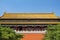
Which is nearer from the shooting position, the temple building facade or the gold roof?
the temple building facade

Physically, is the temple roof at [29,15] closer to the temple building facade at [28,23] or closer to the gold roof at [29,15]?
the gold roof at [29,15]

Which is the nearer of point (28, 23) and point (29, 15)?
Answer: point (28, 23)

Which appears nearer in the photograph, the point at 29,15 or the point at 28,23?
the point at 28,23

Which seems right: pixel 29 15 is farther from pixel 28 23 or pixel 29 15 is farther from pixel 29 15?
pixel 28 23

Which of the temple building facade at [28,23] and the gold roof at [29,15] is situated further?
the gold roof at [29,15]

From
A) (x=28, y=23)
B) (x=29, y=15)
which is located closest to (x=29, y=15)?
(x=29, y=15)

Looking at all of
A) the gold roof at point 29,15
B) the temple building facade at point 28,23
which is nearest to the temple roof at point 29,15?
the gold roof at point 29,15

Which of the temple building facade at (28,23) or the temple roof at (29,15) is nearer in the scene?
the temple building facade at (28,23)

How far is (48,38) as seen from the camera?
2216 centimetres

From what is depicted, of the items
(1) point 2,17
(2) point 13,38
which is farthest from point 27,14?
(2) point 13,38

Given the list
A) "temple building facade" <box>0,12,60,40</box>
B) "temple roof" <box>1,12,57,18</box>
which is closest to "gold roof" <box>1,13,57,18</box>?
"temple roof" <box>1,12,57,18</box>

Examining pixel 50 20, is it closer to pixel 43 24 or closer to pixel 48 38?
pixel 43 24

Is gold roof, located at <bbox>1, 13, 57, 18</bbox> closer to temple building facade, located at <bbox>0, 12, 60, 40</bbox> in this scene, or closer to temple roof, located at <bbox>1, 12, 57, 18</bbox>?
temple roof, located at <bbox>1, 12, 57, 18</bbox>

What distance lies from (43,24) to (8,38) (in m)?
8.61
